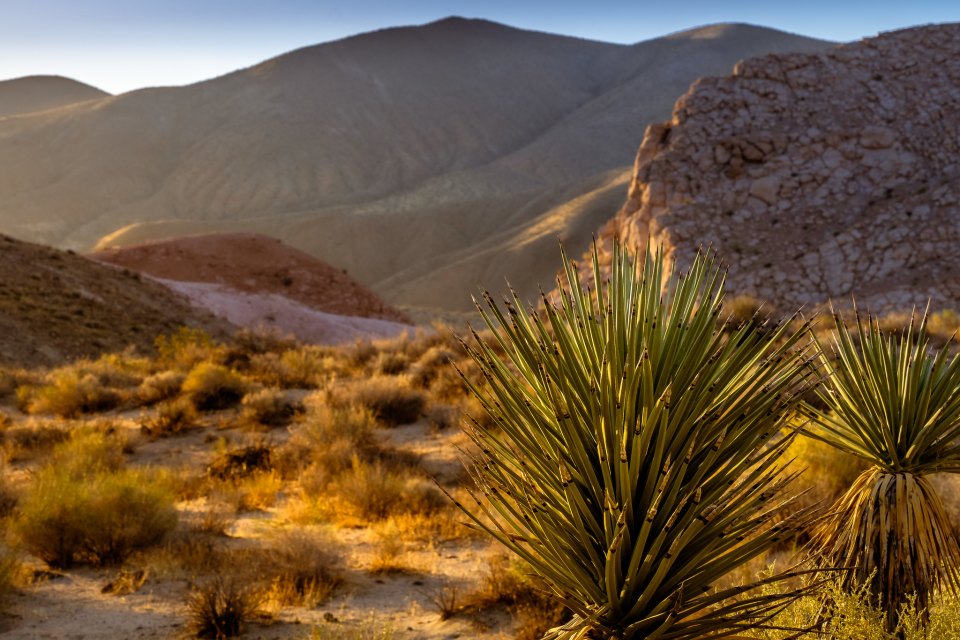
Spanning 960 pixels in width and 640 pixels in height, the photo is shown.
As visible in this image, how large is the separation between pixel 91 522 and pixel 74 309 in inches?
741

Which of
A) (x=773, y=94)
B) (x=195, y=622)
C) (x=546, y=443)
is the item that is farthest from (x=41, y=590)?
(x=773, y=94)

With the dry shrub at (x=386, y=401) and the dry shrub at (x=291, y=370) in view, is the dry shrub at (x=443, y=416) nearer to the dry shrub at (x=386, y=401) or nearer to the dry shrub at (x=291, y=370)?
the dry shrub at (x=386, y=401)

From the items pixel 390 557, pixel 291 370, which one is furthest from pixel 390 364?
pixel 390 557

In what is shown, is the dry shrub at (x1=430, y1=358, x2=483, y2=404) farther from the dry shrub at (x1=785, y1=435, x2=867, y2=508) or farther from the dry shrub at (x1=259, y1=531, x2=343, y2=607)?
the dry shrub at (x1=259, y1=531, x2=343, y2=607)

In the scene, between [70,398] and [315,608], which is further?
[70,398]

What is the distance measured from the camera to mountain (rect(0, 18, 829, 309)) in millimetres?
67750

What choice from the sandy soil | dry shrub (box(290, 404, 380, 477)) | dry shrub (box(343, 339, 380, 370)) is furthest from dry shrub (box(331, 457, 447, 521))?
dry shrub (box(343, 339, 380, 370))

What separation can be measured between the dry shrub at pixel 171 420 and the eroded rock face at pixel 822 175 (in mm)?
9711

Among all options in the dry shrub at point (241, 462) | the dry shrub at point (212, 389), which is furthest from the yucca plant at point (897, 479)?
the dry shrub at point (212, 389)

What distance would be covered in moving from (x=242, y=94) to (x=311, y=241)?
177 feet

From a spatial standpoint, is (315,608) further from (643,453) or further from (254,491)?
(643,453)

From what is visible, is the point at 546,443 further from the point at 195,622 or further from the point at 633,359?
the point at 195,622

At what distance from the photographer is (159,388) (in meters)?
13.0

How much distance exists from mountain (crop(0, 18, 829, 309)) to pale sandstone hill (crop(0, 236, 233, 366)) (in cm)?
2272
